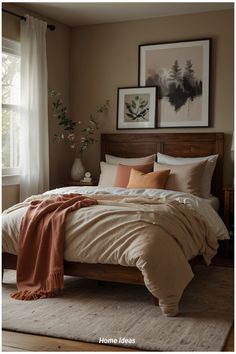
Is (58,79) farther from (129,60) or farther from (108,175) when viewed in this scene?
(108,175)

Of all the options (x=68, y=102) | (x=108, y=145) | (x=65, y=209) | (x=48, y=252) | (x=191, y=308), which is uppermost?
(x=68, y=102)

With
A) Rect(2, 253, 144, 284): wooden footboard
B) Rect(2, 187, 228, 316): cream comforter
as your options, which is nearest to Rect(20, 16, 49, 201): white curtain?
Rect(2, 187, 228, 316): cream comforter

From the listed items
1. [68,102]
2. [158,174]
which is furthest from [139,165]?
[68,102]

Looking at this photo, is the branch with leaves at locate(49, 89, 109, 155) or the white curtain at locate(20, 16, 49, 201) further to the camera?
the branch with leaves at locate(49, 89, 109, 155)

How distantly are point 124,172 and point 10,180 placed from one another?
1.25 m

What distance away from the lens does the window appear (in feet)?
18.3

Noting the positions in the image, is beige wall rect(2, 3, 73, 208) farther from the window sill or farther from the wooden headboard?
the window sill

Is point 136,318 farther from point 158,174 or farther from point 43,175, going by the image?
point 43,175

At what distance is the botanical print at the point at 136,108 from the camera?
6316 mm

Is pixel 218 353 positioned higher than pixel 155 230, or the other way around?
pixel 155 230

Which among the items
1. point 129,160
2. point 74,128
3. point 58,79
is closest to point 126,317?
point 129,160

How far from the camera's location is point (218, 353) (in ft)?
9.45

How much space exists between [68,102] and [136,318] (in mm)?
3945

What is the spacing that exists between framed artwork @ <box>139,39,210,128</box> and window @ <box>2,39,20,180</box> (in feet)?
5.10
